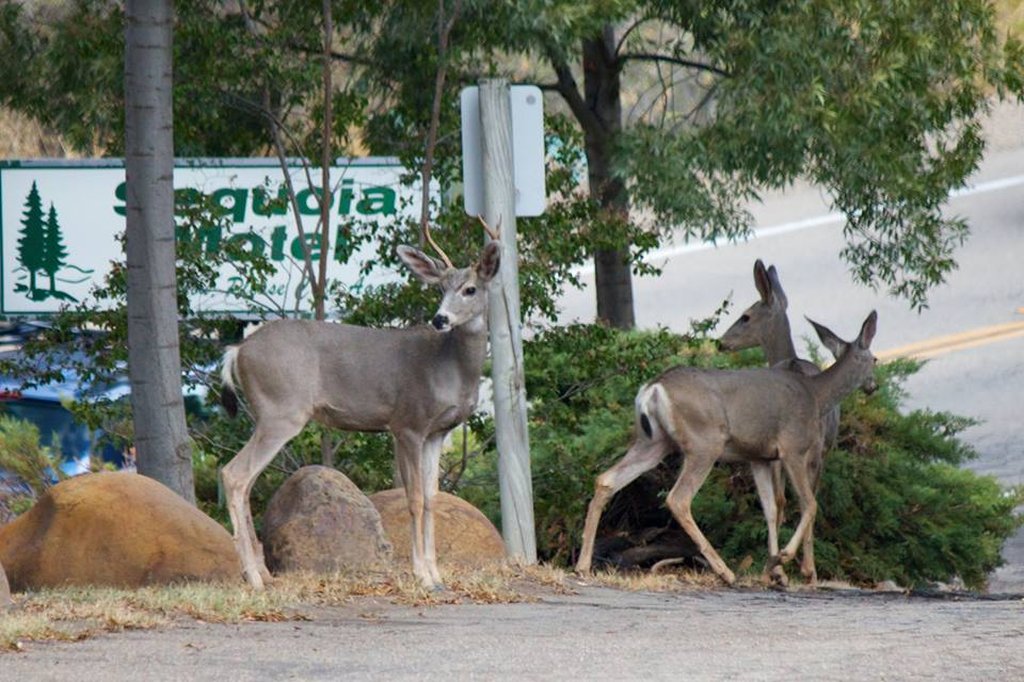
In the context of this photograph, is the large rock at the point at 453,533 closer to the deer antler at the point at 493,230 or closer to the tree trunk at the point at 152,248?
the tree trunk at the point at 152,248

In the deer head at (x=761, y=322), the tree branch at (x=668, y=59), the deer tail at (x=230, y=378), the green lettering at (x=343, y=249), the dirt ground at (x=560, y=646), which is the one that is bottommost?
the dirt ground at (x=560, y=646)

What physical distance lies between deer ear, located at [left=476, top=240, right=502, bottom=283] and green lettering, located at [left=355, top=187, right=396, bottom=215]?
10.1 feet

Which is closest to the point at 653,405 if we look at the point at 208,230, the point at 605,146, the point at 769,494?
the point at 769,494

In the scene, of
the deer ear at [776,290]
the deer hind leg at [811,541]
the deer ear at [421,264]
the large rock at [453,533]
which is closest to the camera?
the deer ear at [421,264]

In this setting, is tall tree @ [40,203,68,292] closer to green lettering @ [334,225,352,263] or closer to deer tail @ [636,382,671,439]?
green lettering @ [334,225,352,263]

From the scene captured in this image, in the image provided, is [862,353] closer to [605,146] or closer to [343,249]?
[605,146]

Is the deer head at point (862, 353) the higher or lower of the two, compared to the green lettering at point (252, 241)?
lower

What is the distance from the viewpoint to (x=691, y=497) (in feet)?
37.9

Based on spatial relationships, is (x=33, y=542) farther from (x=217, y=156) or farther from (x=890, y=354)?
(x=890, y=354)

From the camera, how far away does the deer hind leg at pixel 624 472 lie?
11.6 meters

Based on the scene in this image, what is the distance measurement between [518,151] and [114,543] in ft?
9.94

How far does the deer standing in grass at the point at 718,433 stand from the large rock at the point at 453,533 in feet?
1.76

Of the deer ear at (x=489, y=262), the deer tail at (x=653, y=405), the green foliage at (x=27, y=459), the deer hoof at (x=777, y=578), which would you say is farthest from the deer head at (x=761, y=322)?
the green foliage at (x=27, y=459)

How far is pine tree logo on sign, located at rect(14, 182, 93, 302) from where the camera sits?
46.6 ft
